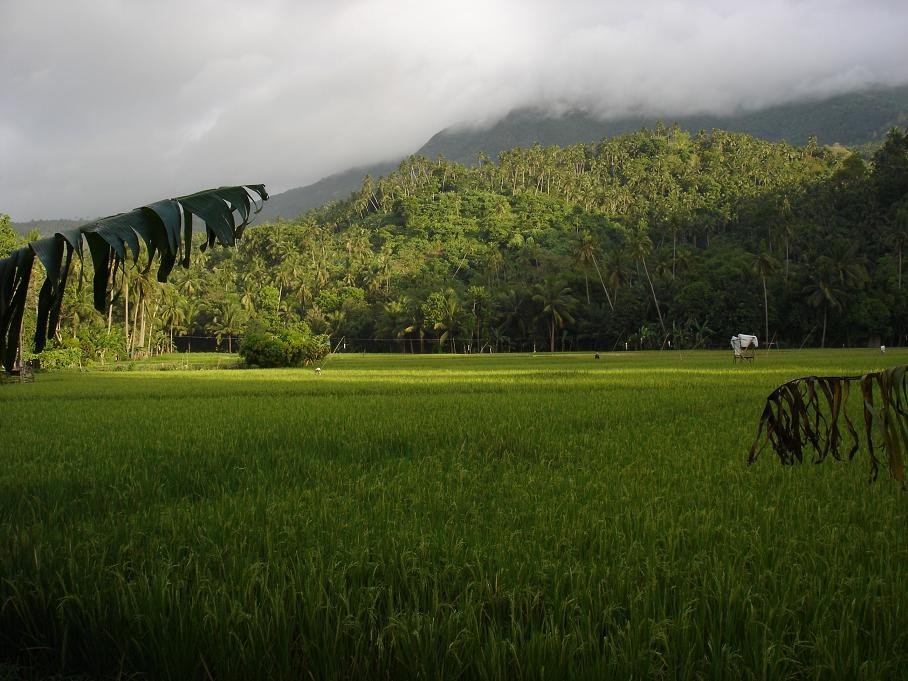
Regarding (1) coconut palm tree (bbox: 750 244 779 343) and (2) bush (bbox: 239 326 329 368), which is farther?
(1) coconut palm tree (bbox: 750 244 779 343)

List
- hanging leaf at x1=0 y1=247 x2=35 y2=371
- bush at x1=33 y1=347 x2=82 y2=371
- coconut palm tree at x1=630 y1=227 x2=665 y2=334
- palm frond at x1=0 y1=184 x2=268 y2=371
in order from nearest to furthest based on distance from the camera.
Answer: palm frond at x1=0 y1=184 x2=268 y2=371 → hanging leaf at x1=0 y1=247 x2=35 y2=371 → bush at x1=33 y1=347 x2=82 y2=371 → coconut palm tree at x1=630 y1=227 x2=665 y2=334

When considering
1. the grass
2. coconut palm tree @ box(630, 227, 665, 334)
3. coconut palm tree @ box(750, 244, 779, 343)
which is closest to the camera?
the grass

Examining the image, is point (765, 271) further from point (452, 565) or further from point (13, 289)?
point (13, 289)

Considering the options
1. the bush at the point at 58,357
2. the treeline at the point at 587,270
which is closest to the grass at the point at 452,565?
the bush at the point at 58,357

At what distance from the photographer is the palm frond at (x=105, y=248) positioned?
2777mm

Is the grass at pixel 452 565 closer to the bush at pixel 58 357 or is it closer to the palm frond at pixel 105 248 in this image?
the palm frond at pixel 105 248

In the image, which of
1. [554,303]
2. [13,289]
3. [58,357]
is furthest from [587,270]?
[13,289]

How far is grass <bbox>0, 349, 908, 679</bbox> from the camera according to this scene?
8.42ft

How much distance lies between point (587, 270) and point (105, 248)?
7097 cm

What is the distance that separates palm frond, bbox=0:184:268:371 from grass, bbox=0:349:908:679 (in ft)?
3.96

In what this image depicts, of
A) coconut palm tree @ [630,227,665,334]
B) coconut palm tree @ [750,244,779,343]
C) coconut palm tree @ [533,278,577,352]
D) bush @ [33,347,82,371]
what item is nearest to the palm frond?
bush @ [33,347,82,371]

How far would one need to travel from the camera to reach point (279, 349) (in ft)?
127

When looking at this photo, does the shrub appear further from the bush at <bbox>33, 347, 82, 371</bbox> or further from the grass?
the grass

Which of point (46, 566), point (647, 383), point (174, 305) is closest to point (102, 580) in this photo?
point (46, 566)
